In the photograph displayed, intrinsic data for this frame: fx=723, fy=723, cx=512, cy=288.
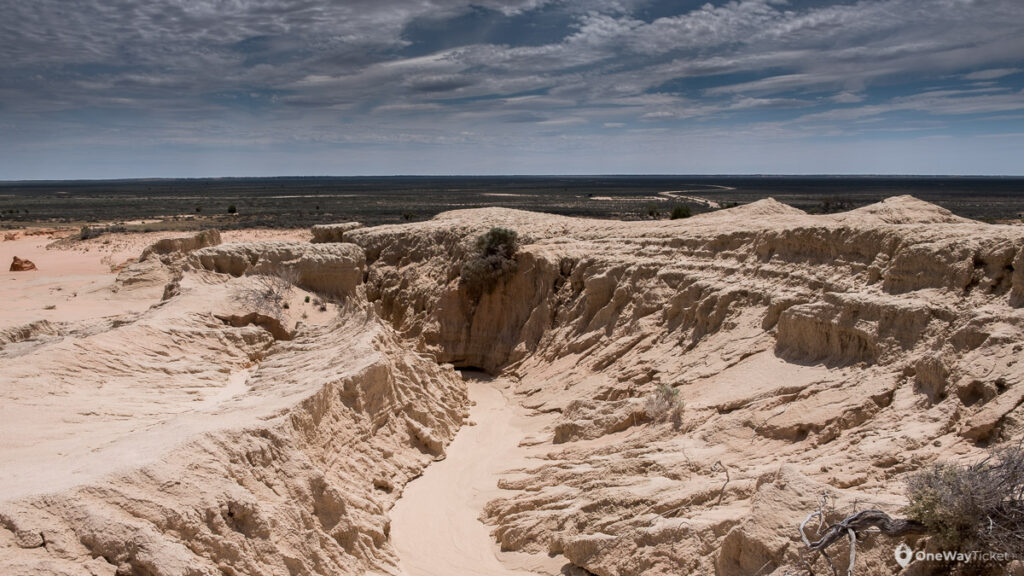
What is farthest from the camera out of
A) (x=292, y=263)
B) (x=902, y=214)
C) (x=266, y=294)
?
(x=292, y=263)

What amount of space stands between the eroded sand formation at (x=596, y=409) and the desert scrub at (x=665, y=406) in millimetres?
195

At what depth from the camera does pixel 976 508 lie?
584cm

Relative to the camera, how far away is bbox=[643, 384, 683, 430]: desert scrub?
11.6 meters

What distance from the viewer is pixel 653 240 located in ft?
58.9

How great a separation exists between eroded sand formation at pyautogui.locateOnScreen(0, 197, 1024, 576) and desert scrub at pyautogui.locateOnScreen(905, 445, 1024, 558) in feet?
1.25

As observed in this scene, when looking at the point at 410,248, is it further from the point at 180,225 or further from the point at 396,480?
the point at 180,225

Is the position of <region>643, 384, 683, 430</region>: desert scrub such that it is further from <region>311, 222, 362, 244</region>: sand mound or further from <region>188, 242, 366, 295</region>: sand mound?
<region>311, 222, 362, 244</region>: sand mound

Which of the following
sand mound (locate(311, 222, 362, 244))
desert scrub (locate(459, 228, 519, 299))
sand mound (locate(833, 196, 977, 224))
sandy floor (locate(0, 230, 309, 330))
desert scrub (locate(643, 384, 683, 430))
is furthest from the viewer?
sand mound (locate(311, 222, 362, 244))

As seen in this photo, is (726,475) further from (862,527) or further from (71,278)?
(71,278)

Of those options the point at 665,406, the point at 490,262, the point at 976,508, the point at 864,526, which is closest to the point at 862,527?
the point at 864,526

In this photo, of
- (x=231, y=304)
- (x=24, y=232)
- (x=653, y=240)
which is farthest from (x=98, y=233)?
(x=653, y=240)

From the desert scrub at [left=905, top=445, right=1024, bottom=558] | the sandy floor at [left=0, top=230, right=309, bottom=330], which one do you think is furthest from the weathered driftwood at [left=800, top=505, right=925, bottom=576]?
the sandy floor at [left=0, top=230, right=309, bottom=330]

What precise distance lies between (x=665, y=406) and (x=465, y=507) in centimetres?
364

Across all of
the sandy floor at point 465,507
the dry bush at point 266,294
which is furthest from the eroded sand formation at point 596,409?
the dry bush at point 266,294
